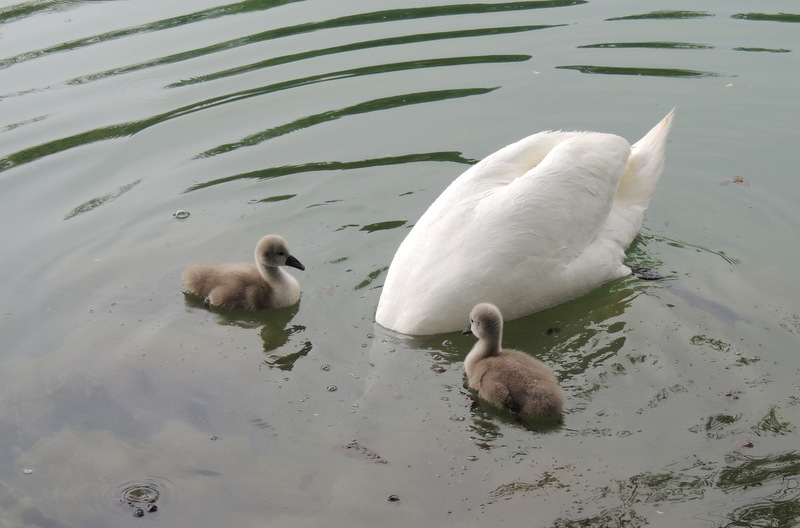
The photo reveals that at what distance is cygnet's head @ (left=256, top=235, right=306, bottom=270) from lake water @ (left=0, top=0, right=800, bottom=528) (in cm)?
33

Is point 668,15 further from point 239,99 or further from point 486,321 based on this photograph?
point 486,321

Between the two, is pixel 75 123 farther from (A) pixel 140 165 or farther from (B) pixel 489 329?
(B) pixel 489 329

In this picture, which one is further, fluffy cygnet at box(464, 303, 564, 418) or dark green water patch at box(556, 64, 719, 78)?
dark green water patch at box(556, 64, 719, 78)

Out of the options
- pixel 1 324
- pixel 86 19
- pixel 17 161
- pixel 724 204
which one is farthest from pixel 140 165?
pixel 724 204

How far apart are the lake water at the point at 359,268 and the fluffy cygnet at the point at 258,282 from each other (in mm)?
154

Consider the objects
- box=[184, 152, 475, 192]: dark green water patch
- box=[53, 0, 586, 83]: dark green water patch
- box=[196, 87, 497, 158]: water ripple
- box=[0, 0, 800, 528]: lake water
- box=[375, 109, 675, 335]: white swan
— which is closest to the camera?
box=[0, 0, 800, 528]: lake water

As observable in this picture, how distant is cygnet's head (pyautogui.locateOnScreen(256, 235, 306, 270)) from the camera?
7230mm

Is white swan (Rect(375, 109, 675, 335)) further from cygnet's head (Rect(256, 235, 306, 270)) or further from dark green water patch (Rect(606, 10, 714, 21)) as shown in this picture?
→ dark green water patch (Rect(606, 10, 714, 21))

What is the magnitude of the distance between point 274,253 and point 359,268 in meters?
0.66

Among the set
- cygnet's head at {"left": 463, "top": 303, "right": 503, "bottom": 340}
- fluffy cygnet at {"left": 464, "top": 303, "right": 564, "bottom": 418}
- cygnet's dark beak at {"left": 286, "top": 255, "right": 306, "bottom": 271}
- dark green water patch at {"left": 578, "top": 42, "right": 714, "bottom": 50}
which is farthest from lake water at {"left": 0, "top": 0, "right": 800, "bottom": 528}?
cygnet's head at {"left": 463, "top": 303, "right": 503, "bottom": 340}

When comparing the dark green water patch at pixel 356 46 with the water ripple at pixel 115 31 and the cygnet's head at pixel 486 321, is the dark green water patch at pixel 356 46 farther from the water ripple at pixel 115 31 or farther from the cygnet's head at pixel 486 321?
the cygnet's head at pixel 486 321

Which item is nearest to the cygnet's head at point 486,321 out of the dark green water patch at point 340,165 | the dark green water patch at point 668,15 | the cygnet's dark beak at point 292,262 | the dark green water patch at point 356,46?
the cygnet's dark beak at point 292,262

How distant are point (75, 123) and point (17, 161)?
2.90 ft

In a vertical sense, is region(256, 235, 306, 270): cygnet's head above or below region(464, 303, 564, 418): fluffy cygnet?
above
